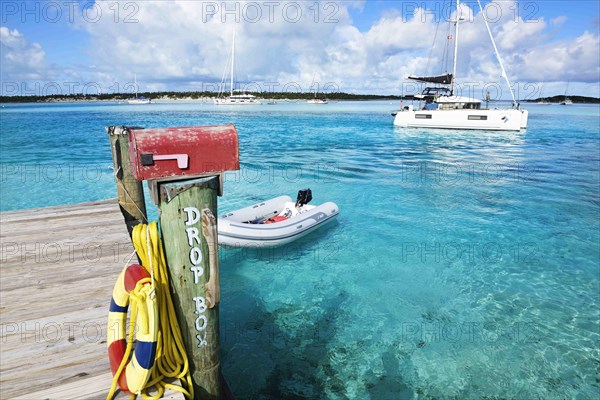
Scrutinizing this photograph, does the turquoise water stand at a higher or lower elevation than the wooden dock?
lower

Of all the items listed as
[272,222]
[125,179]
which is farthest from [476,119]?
[125,179]

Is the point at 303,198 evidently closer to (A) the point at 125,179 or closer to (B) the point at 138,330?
(A) the point at 125,179

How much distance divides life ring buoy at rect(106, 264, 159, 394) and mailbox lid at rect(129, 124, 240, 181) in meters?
0.63

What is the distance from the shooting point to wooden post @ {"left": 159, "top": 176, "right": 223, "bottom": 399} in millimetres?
2070

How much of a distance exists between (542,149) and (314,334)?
77.1 ft

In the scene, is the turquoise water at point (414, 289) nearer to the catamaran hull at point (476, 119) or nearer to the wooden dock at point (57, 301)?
the wooden dock at point (57, 301)

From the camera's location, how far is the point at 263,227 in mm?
7043

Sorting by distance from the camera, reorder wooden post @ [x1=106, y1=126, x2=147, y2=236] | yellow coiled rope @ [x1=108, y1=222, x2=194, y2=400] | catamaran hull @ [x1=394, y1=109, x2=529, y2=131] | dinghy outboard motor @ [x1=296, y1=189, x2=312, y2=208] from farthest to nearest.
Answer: catamaran hull @ [x1=394, y1=109, x2=529, y2=131] → dinghy outboard motor @ [x1=296, y1=189, x2=312, y2=208] → wooden post @ [x1=106, y1=126, x2=147, y2=236] → yellow coiled rope @ [x1=108, y1=222, x2=194, y2=400]

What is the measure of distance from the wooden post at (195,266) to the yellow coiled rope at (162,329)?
0.16 feet

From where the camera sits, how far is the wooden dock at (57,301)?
2273mm

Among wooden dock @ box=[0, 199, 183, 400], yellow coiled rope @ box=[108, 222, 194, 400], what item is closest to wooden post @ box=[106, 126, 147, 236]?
wooden dock @ box=[0, 199, 183, 400]

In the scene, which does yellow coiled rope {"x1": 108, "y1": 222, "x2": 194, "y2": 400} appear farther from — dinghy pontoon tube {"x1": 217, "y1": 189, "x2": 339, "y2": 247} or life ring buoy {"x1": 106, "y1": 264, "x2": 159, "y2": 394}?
dinghy pontoon tube {"x1": 217, "y1": 189, "x2": 339, "y2": 247}

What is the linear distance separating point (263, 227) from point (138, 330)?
500 centimetres

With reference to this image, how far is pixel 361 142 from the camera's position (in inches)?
997
